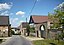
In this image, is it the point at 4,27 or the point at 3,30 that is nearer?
the point at 3,30

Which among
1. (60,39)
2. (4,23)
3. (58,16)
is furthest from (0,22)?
(58,16)

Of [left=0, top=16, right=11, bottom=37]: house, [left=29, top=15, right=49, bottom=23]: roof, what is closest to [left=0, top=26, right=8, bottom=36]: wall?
[left=0, top=16, right=11, bottom=37]: house

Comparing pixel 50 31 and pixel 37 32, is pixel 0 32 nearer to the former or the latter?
pixel 37 32

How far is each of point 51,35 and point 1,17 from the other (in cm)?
3108

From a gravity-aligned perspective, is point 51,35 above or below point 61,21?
below

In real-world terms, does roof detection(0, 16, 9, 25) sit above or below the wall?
above

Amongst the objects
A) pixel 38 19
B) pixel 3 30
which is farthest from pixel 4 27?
pixel 38 19

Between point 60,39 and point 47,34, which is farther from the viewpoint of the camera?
point 47,34

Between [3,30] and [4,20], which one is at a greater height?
[4,20]

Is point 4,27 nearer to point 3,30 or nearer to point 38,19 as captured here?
point 3,30

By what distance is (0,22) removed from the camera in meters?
60.1

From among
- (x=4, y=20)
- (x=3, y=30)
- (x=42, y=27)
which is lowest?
(x=3, y=30)

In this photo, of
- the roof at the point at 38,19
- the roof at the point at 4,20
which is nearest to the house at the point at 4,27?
the roof at the point at 4,20

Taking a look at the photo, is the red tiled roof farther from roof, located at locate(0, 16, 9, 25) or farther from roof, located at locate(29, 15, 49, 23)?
roof, located at locate(0, 16, 9, 25)
